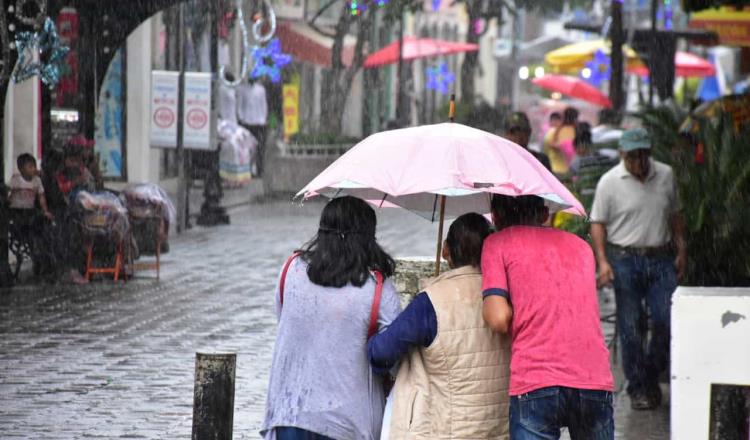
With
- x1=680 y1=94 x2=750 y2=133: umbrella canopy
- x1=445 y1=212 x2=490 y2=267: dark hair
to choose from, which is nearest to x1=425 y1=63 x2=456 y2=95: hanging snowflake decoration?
x1=680 y1=94 x2=750 y2=133: umbrella canopy

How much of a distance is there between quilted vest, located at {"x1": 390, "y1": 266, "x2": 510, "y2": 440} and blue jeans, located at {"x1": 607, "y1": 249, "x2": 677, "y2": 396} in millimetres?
4576

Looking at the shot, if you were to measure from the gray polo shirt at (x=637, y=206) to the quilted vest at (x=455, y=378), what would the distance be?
4623 mm

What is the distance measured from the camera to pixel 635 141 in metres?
9.72

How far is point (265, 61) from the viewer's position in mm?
31578

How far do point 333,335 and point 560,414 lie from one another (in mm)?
834

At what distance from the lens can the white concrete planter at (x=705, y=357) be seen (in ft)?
19.0

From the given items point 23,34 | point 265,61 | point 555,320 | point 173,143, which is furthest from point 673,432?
point 265,61

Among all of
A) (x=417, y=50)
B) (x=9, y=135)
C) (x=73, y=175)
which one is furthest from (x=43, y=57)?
(x=417, y=50)

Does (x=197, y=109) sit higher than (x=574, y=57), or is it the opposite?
(x=574, y=57)

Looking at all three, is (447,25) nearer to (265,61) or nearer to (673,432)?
(265,61)

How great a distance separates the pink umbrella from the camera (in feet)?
18.2

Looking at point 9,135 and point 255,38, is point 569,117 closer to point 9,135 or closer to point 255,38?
point 255,38

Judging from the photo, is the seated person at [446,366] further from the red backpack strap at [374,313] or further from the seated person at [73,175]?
the seated person at [73,175]

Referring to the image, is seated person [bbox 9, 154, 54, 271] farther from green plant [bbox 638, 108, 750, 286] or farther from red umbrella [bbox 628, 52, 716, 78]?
red umbrella [bbox 628, 52, 716, 78]
